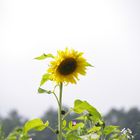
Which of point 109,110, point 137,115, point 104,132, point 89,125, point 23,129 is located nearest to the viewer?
point 23,129

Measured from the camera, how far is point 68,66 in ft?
Result: 12.9

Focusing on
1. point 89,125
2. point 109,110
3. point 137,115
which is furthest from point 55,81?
point 109,110

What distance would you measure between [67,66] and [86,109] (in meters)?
0.53

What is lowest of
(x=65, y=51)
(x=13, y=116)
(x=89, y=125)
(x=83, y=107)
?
(x=13, y=116)

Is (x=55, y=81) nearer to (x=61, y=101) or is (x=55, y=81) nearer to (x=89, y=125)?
(x=61, y=101)

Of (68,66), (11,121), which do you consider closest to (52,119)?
(11,121)

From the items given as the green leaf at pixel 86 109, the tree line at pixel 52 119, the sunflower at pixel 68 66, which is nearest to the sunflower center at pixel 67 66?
the sunflower at pixel 68 66

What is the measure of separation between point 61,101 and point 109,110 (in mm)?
60392

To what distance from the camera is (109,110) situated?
2507 inches

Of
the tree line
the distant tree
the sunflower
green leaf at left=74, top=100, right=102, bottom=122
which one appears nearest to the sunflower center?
the sunflower

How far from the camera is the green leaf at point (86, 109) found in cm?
341

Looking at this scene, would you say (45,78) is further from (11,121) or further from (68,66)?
(11,121)

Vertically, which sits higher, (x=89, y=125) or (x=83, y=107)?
(x=83, y=107)

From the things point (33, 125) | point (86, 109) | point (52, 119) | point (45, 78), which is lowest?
point (52, 119)
